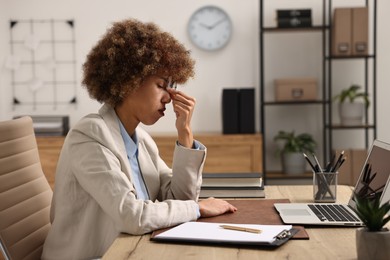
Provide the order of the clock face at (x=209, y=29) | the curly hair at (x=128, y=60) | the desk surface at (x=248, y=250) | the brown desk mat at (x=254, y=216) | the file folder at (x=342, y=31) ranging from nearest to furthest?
1. the desk surface at (x=248, y=250)
2. the brown desk mat at (x=254, y=216)
3. the curly hair at (x=128, y=60)
4. the file folder at (x=342, y=31)
5. the clock face at (x=209, y=29)

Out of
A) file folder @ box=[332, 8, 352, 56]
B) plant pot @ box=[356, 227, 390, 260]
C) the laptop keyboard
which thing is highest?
file folder @ box=[332, 8, 352, 56]

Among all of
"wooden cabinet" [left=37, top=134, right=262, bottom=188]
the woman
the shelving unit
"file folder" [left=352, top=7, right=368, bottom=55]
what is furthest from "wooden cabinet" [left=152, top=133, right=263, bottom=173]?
the woman

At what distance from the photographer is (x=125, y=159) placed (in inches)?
67.9

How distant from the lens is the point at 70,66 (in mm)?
4773

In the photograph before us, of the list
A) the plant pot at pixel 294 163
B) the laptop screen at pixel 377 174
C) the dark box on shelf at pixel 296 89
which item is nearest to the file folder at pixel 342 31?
the dark box on shelf at pixel 296 89

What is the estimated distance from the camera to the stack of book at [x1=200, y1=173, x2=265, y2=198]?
6.77ft

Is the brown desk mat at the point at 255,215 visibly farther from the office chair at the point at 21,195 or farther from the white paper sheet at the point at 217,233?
the office chair at the point at 21,195

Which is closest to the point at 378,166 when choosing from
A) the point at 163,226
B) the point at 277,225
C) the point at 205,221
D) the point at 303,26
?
the point at 277,225

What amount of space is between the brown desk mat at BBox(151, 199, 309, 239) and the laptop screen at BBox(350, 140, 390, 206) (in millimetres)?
243

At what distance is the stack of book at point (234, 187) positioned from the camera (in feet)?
6.77

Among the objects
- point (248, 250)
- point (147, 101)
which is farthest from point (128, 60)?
point (248, 250)

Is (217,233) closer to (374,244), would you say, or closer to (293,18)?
(374,244)

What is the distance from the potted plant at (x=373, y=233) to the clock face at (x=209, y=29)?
142 inches

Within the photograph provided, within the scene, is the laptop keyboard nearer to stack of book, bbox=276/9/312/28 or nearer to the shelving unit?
the shelving unit
